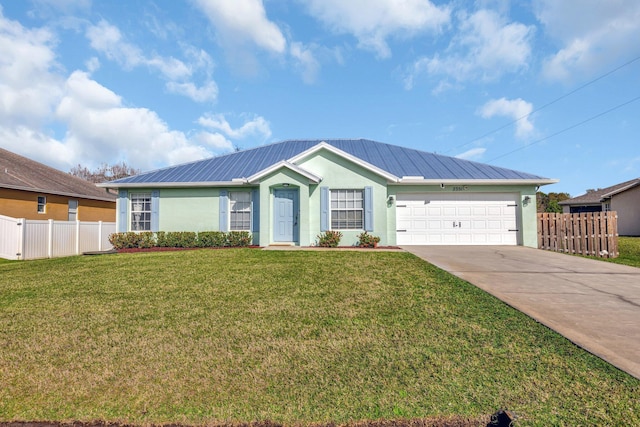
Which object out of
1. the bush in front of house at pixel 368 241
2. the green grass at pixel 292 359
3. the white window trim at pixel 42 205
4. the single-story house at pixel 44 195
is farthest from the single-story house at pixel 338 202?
the green grass at pixel 292 359

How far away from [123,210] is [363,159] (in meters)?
11.6

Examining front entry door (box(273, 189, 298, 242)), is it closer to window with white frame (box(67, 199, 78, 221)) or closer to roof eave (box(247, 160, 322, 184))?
roof eave (box(247, 160, 322, 184))

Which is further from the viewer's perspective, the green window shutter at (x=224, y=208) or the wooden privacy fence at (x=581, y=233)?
→ the green window shutter at (x=224, y=208)

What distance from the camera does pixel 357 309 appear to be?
5.11 meters

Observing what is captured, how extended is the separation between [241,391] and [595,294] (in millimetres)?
6484

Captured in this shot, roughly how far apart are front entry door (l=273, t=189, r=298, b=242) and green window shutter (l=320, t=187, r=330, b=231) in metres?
1.14

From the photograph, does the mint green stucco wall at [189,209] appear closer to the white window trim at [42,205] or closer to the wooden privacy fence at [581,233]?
the white window trim at [42,205]

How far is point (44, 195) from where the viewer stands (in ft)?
59.1

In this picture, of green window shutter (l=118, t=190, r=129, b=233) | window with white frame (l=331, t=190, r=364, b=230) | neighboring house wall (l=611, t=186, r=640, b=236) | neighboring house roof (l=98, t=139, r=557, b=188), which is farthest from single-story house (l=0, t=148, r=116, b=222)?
neighboring house wall (l=611, t=186, r=640, b=236)

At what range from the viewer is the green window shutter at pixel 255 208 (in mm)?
14008

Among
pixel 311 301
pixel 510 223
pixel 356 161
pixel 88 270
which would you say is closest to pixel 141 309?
pixel 311 301

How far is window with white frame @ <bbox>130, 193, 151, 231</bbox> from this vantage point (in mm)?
14727

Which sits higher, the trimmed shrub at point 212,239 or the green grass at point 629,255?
the trimmed shrub at point 212,239

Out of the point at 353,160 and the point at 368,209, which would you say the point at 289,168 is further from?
the point at 368,209
